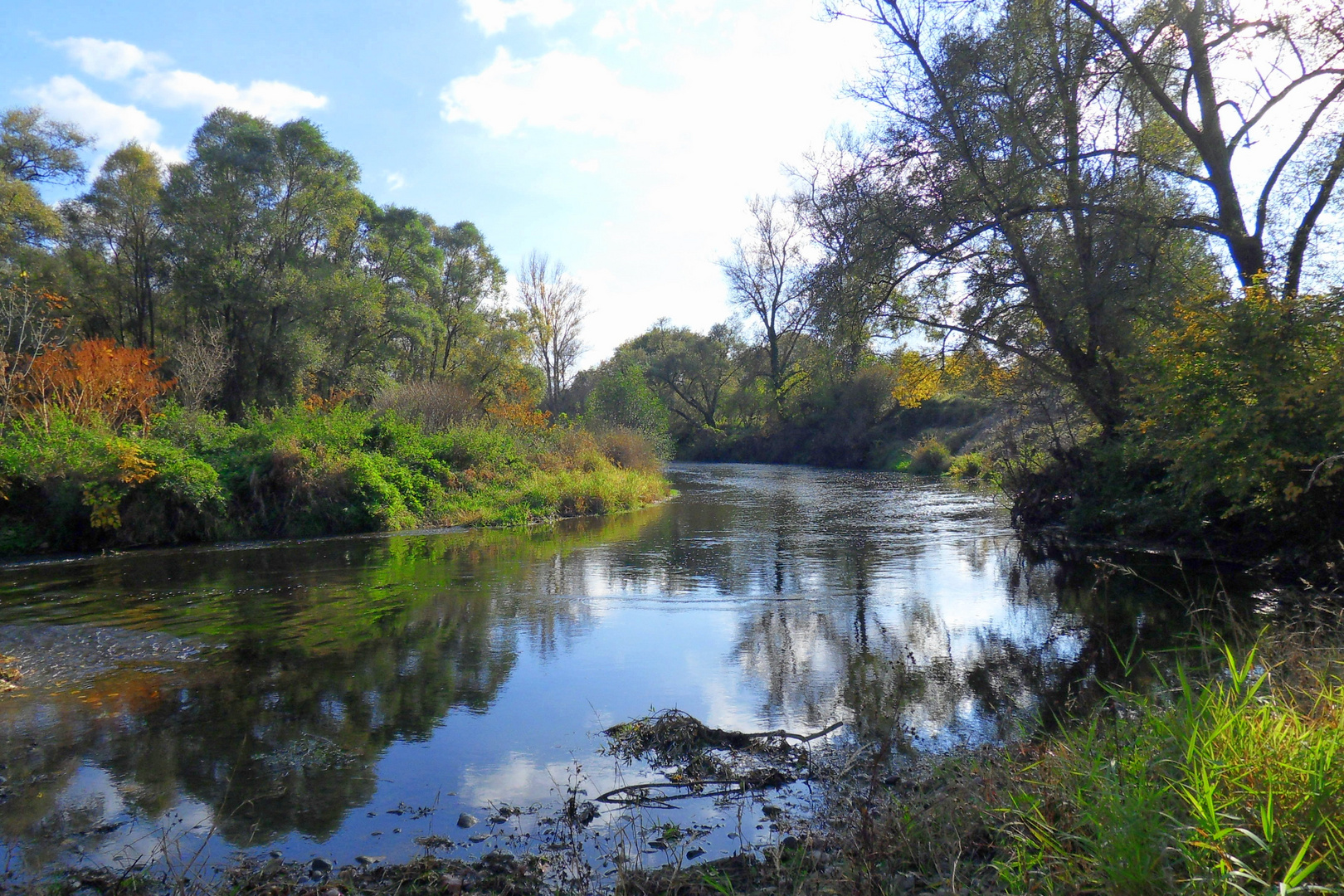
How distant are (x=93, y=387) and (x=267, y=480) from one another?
5157 mm

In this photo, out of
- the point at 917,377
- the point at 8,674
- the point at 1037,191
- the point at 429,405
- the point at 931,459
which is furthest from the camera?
the point at 931,459

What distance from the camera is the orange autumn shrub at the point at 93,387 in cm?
1834

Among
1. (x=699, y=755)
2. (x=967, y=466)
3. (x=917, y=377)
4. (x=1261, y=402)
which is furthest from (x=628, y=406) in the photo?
(x=699, y=755)

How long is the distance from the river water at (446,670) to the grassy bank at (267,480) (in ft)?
4.73

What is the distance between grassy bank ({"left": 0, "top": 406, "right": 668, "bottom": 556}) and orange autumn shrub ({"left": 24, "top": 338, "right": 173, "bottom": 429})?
74 cm

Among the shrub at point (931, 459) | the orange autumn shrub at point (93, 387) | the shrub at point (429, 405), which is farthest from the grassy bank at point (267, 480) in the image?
the shrub at point (931, 459)

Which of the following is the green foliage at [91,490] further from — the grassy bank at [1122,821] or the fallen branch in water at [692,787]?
the grassy bank at [1122,821]

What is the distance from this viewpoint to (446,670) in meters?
7.84

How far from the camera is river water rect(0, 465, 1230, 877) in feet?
15.9

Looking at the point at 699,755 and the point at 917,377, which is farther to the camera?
the point at 917,377

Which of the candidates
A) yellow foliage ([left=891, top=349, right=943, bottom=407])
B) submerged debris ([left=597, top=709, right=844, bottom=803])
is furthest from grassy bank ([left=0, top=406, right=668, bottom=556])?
submerged debris ([left=597, top=709, right=844, bottom=803])

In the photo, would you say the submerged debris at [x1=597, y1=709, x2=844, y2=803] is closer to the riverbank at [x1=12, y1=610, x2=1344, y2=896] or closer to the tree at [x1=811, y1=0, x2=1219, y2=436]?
the riverbank at [x1=12, y1=610, x2=1344, y2=896]

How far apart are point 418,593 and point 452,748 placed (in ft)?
20.3

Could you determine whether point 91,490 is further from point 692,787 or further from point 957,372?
point 957,372
